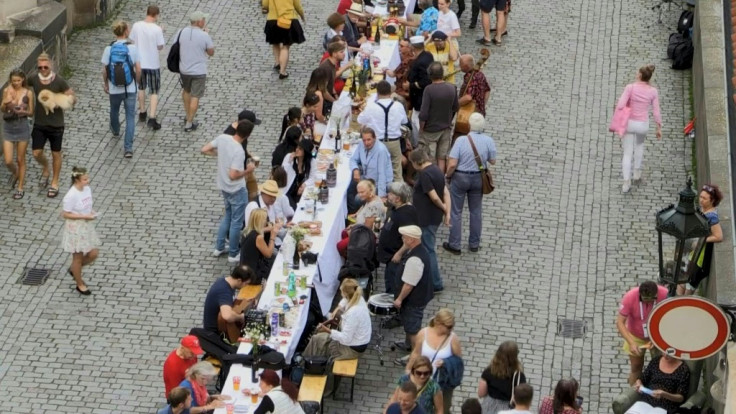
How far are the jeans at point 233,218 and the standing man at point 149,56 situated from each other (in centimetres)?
320

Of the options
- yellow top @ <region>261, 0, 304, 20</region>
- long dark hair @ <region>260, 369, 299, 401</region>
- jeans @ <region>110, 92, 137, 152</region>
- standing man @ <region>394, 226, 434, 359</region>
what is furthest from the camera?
yellow top @ <region>261, 0, 304, 20</region>

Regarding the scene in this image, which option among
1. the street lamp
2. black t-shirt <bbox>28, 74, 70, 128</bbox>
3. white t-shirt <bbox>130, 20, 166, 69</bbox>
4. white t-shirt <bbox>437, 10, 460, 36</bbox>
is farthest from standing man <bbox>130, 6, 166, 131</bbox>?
the street lamp

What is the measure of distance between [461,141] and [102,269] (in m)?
4.36

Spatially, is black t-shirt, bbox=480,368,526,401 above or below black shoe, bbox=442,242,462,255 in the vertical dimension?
below

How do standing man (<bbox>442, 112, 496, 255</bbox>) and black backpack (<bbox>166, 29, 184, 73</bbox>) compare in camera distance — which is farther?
black backpack (<bbox>166, 29, 184, 73</bbox>)

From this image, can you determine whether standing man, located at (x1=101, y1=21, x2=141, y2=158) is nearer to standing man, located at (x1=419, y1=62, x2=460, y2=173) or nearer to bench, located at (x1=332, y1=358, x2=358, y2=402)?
standing man, located at (x1=419, y1=62, x2=460, y2=173)

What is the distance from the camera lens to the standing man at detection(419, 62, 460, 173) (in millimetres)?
19516

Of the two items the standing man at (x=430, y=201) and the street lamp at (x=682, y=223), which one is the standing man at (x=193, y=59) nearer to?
the standing man at (x=430, y=201)

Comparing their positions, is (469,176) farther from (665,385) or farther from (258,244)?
(665,385)

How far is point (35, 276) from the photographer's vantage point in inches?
707

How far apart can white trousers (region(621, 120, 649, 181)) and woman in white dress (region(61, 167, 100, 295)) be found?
22.1 ft

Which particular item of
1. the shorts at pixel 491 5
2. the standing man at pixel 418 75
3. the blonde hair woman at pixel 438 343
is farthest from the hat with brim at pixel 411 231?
the shorts at pixel 491 5

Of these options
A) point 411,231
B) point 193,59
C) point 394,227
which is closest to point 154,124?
point 193,59

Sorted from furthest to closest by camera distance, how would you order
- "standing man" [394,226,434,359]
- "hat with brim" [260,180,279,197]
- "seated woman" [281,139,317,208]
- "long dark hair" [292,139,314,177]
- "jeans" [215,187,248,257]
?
"long dark hair" [292,139,314,177]
"seated woman" [281,139,317,208]
"jeans" [215,187,248,257]
"hat with brim" [260,180,279,197]
"standing man" [394,226,434,359]
